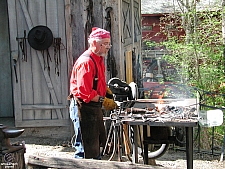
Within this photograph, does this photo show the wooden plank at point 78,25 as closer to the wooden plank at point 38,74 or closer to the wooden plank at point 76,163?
the wooden plank at point 38,74

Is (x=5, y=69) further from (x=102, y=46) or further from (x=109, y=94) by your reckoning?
(x=102, y=46)

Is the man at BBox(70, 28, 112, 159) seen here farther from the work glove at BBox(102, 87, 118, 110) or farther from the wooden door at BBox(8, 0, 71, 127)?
the wooden door at BBox(8, 0, 71, 127)

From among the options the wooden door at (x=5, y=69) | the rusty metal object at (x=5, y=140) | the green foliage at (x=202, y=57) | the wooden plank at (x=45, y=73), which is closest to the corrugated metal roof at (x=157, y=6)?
the green foliage at (x=202, y=57)

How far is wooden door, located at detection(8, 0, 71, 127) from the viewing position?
25.0 feet

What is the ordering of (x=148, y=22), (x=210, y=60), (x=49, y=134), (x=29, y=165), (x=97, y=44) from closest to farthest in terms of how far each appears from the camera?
1. (x=29, y=165)
2. (x=97, y=44)
3. (x=49, y=134)
4. (x=210, y=60)
5. (x=148, y=22)

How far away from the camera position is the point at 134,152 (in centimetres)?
533

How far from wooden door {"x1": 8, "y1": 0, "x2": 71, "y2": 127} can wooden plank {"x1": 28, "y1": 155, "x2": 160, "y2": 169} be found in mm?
3467

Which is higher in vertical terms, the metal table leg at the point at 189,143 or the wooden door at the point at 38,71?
the wooden door at the point at 38,71

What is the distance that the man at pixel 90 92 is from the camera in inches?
196

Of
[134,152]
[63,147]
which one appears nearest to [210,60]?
[63,147]

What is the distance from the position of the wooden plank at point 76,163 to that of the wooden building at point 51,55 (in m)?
3.42

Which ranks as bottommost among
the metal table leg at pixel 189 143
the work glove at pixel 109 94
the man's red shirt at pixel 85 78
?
the metal table leg at pixel 189 143

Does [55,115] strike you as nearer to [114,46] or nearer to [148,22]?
[114,46]

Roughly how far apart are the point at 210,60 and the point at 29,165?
1118 centimetres
